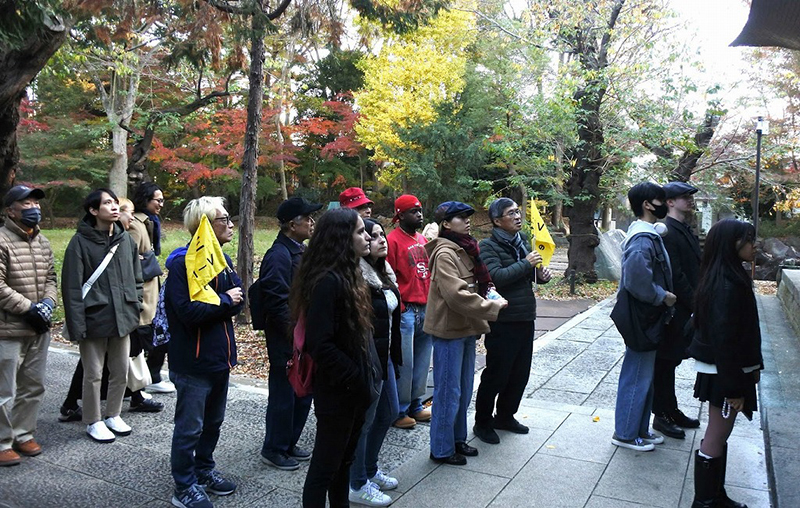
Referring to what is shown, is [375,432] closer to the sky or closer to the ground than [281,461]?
closer to the sky

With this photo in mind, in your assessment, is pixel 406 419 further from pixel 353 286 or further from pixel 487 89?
pixel 487 89

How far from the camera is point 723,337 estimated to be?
320 cm

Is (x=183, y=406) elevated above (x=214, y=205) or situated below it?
below

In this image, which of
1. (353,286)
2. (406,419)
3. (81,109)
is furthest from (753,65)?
(81,109)

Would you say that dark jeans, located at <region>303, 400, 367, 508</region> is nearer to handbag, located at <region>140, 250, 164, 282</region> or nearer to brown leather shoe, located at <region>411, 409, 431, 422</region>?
brown leather shoe, located at <region>411, 409, 431, 422</region>

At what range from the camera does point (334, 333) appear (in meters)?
2.86

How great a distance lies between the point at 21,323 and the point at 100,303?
0.49 m

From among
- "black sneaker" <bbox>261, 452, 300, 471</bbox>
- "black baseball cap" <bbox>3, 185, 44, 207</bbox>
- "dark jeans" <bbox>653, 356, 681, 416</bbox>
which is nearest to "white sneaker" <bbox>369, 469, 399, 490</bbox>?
"black sneaker" <bbox>261, 452, 300, 471</bbox>

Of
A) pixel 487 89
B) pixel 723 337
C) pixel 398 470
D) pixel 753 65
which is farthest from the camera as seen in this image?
pixel 487 89

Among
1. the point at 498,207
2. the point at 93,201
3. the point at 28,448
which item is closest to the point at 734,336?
the point at 498,207

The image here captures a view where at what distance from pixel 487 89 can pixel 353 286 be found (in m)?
22.8

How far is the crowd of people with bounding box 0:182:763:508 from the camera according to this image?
9.78ft

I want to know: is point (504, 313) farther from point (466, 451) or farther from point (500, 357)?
point (466, 451)

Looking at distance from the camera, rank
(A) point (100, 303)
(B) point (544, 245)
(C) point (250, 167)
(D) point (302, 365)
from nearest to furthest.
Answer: (D) point (302, 365) → (A) point (100, 303) → (B) point (544, 245) → (C) point (250, 167)
